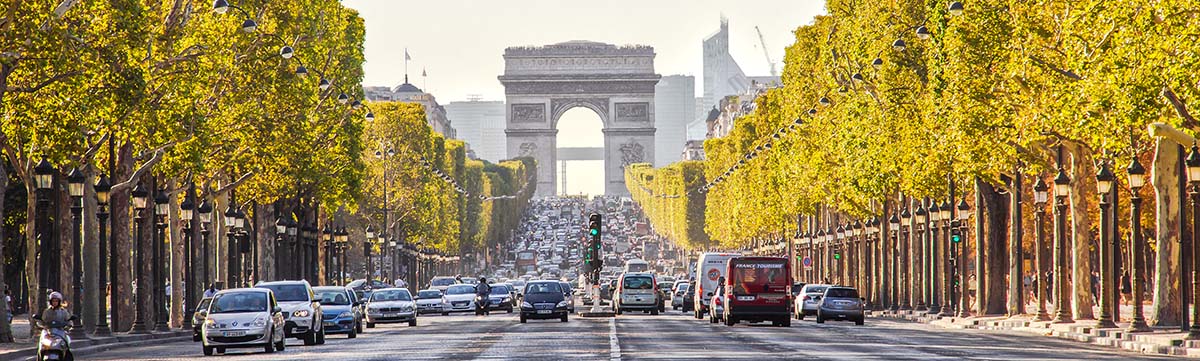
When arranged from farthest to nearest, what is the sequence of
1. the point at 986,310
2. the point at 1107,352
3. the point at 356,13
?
the point at 356,13 < the point at 986,310 < the point at 1107,352

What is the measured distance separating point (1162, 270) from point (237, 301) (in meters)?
20.8

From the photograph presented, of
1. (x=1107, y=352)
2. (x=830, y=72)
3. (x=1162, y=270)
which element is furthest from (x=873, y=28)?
(x=1107, y=352)

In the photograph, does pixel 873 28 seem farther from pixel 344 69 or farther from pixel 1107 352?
pixel 1107 352

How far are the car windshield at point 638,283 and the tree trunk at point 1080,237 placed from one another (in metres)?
26.1

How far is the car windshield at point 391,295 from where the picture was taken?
215 ft

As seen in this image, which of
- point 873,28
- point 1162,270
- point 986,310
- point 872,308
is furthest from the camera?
point 872,308

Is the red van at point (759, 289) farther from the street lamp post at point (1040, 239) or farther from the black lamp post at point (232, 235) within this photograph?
the black lamp post at point (232, 235)

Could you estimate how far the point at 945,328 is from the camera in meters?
58.3

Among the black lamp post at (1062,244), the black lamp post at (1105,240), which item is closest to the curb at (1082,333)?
the black lamp post at (1105,240)

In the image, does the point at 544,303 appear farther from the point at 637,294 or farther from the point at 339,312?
the point at 637,294

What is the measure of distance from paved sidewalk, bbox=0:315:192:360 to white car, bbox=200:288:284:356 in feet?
11.5

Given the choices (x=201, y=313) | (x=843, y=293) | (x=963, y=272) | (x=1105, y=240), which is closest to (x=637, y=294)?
(x=843, y=293)

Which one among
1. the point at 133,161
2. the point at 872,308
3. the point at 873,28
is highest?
the point at 873,28

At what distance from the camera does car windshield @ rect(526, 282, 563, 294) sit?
213 ft
